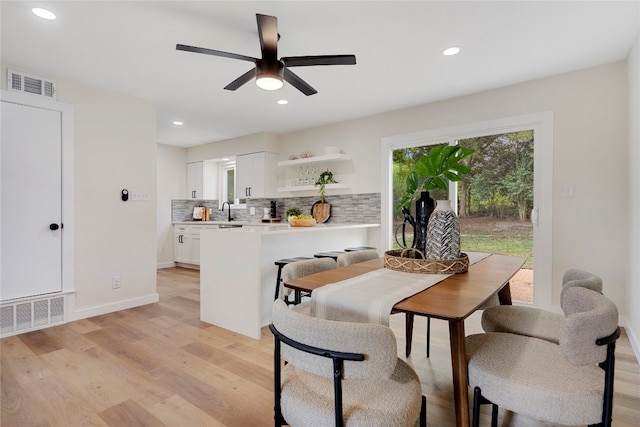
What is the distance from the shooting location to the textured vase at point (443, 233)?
5.47ft

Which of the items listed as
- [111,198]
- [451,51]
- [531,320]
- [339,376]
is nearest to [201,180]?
[111,198]

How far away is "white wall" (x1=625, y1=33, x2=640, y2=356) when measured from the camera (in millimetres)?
2422

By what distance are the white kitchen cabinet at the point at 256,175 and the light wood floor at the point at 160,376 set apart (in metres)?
2.83

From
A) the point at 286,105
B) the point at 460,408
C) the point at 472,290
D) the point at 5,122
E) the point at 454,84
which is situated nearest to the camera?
the point at 460,408

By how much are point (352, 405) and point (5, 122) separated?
12.1ft

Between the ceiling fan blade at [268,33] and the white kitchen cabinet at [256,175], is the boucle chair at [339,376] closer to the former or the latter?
the ceiling fan blade at [268,33]

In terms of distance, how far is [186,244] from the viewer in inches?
244

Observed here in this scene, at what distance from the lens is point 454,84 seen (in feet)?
11.2

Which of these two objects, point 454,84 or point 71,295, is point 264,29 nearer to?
point 454,84

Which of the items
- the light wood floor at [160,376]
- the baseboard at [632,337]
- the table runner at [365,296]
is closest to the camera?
the table runner at [365,296]

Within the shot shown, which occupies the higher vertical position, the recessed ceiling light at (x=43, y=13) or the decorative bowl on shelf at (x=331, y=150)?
the recessed ceiling light at (x=43, y=13)

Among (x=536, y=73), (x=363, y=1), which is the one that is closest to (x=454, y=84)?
(x=536, y=73)

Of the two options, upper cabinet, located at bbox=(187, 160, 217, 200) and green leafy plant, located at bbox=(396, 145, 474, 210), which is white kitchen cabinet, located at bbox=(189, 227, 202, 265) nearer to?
upper cabinet, located at bbox=(187, 160, 217, 200)

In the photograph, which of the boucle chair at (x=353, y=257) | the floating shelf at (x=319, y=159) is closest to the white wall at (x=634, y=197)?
the boucle chair at (x=353, y=257)
